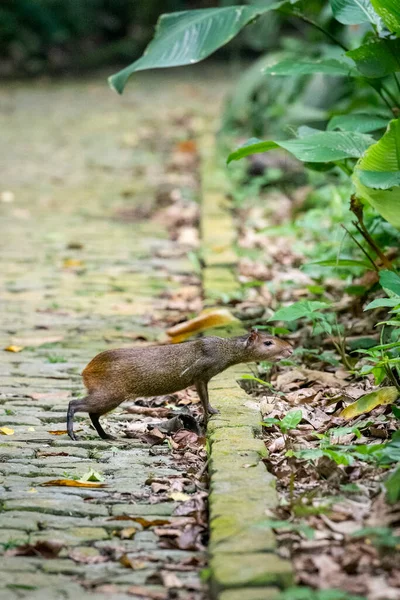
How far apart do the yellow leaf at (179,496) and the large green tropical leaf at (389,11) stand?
2.27m

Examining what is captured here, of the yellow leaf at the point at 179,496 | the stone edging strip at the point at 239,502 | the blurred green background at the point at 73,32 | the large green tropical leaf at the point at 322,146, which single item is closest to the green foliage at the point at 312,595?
the stone edging strip at the point at 239,502

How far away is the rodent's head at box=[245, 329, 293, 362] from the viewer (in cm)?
462

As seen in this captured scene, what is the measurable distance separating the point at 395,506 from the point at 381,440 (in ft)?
2.47

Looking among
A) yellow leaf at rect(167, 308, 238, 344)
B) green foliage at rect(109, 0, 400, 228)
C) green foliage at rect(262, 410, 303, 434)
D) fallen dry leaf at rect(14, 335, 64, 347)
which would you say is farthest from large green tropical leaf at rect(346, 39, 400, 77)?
fallen dry leaf at rect(14, 335, 64, 347)

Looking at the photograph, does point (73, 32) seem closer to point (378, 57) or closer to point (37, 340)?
Result: point (37, 340)

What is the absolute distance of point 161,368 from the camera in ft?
14.3

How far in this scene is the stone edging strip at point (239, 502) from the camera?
278 cm

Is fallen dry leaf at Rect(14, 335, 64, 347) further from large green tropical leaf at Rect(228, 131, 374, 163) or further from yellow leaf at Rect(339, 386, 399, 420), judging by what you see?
yellow leaf at Rect(339, 386, 399, 420)

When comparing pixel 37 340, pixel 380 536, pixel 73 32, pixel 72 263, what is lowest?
pixel 73 32

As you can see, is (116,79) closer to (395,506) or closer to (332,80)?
(395,506)

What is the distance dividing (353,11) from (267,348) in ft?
5.72

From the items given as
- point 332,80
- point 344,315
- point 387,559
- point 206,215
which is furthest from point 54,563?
point 332,80

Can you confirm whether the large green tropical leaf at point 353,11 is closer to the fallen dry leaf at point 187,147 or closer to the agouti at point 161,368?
the agouti at point 161,368

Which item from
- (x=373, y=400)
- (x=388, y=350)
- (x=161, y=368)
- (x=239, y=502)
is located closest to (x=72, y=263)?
(x=161, y=368)
